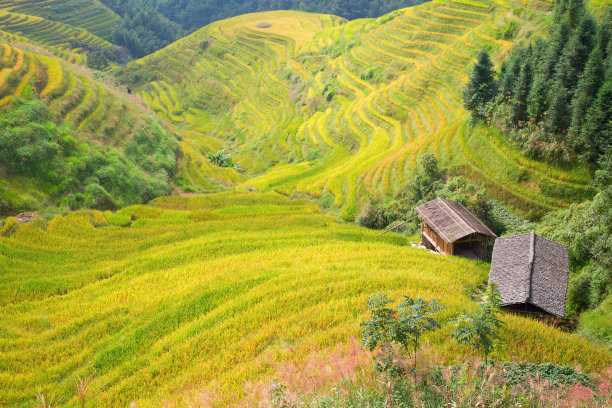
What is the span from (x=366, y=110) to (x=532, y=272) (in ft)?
80.7

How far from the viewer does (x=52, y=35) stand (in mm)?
76000

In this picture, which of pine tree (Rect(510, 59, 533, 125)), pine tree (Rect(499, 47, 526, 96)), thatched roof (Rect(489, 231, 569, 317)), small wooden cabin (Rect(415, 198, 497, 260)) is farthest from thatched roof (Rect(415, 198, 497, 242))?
pine tree (Rect(499, 47, 526, 96))

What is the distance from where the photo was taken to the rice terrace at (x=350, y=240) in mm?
7816

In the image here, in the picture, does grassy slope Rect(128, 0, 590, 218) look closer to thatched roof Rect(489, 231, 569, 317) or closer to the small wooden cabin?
the small wooden cabin

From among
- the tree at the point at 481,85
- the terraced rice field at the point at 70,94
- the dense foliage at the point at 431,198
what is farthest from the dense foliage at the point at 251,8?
the dense foliage at the point at 431,198

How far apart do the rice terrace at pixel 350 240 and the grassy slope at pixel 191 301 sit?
8cm

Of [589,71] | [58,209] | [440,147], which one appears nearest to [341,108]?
[440,147]

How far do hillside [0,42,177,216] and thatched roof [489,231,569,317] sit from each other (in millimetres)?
19416

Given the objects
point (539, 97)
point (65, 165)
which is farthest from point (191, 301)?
point (539, 97)

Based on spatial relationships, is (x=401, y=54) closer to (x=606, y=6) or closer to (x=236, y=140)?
(x=606, y=6)

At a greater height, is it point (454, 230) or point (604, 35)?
point (604, 35)

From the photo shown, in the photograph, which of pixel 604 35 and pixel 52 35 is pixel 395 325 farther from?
pixel 52 35

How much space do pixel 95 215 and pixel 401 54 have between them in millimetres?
31536

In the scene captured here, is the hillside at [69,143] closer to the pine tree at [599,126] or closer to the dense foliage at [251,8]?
the pine tree at [599,126]
